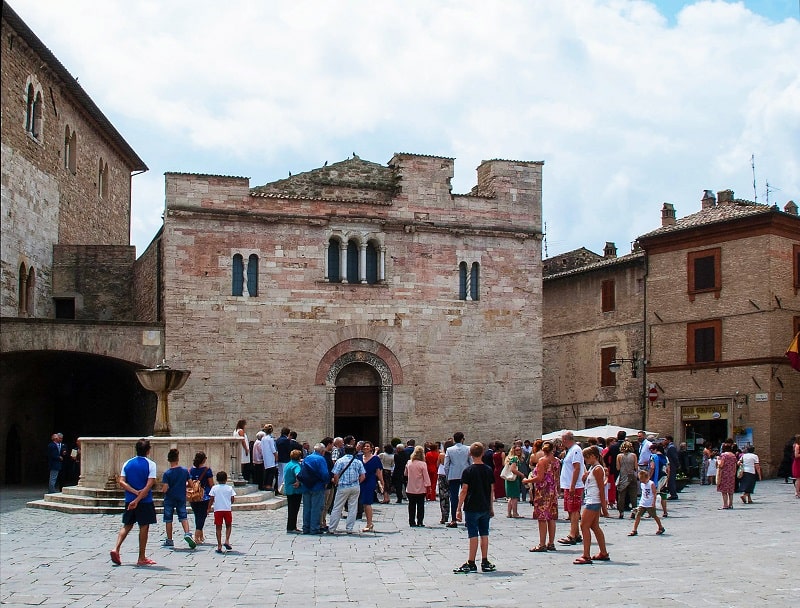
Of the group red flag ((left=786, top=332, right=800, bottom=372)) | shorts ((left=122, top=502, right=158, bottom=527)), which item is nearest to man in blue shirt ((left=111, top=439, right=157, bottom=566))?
shorts ((left=122, top=502, right=158, bottom=527))

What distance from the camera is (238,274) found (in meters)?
27.2

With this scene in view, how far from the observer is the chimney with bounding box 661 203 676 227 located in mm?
36825

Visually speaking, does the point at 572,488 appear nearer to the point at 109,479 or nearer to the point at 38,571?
the point at 38,571

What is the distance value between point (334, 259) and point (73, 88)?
10.5 metres

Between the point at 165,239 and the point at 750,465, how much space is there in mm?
15643

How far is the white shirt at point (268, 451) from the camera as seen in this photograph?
20031mm

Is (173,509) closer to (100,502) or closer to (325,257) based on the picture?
(100,502)

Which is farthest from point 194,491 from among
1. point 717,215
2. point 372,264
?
point 717,215

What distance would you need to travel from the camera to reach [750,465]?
2141 centimetres

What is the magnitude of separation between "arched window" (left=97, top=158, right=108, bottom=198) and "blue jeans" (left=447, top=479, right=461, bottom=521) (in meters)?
23.3

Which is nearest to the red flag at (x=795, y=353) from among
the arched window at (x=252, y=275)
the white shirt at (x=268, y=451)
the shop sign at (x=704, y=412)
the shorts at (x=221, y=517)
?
the shop sign at (x=704, y=412)

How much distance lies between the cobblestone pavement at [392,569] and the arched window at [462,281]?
12772 mm

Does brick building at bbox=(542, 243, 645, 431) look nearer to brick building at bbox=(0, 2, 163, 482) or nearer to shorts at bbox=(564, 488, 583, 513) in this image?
brick building at bbox=(0, 2, 163, 482)

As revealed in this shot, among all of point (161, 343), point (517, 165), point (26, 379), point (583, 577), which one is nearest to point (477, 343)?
point (517, 165)
